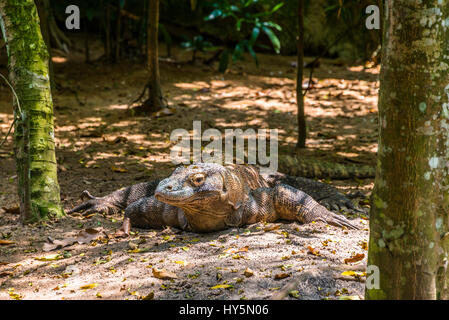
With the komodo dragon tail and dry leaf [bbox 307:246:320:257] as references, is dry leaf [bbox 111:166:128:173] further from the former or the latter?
dry leaf [bbox 307:246:320:257]

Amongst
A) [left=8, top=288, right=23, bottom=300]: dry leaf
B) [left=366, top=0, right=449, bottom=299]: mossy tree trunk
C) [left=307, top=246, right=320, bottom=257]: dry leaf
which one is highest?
[left=366, top=0, right=449, bottom=299]: mossy tree trunk

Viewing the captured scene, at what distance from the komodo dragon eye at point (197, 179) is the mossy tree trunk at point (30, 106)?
1.41m

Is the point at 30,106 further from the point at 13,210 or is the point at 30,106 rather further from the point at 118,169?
the point at 118,169

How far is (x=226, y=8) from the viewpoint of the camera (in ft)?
39.1

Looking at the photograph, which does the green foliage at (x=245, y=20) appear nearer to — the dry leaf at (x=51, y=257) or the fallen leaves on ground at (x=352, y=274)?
the dry leaf at (x=51, y=257)

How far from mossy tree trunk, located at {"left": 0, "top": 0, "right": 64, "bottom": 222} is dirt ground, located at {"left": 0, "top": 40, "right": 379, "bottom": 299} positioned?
29 centimetres

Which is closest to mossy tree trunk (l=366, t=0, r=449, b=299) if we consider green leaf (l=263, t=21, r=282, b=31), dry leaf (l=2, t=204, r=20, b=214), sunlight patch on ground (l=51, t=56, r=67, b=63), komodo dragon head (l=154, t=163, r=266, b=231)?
komodo dragon head (l=154, t=163, r=266, b=231)

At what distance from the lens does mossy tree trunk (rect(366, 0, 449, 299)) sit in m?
2.23

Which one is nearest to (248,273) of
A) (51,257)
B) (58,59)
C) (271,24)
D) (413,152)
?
(413,152)

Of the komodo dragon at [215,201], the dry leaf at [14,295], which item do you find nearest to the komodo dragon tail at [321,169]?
the komodo dragon at [215,201]
